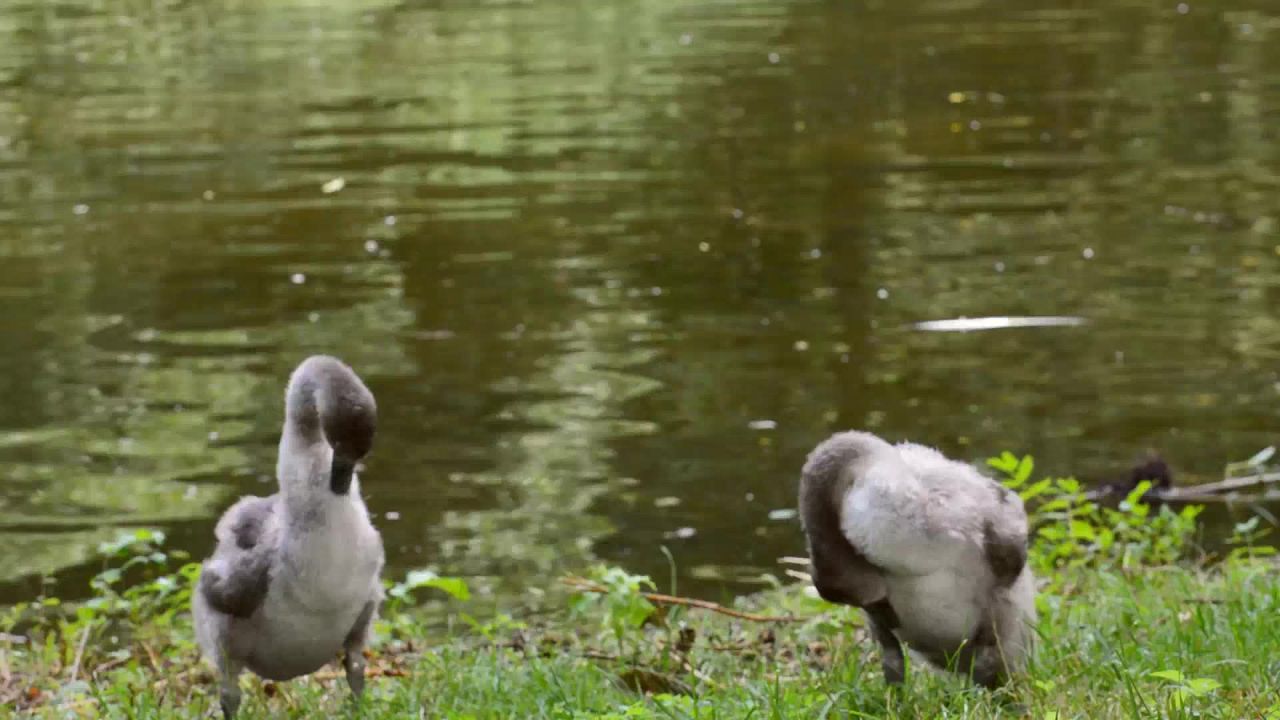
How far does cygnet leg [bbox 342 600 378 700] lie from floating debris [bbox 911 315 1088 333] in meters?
8.01

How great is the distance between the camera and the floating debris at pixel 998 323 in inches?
536

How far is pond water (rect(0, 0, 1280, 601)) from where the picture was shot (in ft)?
36.7

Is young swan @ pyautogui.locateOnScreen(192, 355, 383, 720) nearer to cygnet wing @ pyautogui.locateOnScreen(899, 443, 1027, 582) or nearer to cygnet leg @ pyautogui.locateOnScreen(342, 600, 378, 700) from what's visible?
cygnet leg @ pyautogui.locateOnScreen(342, 600, 378, 700)

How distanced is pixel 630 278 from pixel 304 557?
9.94 meters

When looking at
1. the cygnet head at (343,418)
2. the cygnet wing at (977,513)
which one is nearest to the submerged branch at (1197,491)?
the cygnet wing at (977,513)

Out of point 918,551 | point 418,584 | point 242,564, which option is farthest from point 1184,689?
point 418,584

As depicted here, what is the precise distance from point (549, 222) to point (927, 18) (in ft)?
47.7

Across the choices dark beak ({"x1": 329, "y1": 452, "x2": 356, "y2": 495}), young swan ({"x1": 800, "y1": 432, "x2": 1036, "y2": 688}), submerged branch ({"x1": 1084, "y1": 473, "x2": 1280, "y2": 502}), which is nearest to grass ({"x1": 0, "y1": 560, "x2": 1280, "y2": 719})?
young swan ({"x1": 800, "y1": 432, "x2": 1036, "y2": 688})

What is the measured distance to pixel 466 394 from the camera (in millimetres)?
12797

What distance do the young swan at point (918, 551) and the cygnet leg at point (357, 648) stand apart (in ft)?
4.59

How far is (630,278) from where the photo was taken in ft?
50.8

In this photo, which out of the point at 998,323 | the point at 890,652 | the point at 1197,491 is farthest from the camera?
the point at 998,323

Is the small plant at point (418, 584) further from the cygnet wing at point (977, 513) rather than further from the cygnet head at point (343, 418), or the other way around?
the cygnet wing at point (977, 513)

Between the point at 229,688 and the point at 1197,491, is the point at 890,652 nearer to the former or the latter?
the point at 229,688
